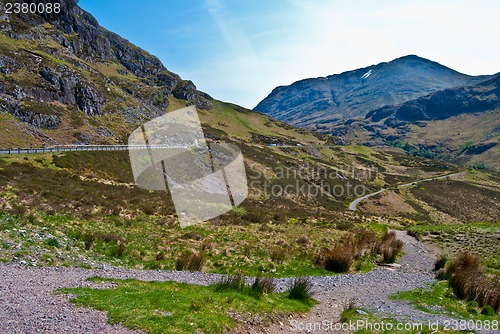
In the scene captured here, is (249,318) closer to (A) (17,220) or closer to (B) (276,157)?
(A) (17,220)

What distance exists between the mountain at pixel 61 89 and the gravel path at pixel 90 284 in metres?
45.9

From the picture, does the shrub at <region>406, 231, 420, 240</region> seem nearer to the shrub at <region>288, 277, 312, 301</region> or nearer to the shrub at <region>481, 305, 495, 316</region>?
the shrub at <region>481, 305, 495, 316</region>

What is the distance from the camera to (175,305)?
33.5 ft

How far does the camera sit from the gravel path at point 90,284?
822 cm

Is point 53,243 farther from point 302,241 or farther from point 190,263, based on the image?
point 302,241

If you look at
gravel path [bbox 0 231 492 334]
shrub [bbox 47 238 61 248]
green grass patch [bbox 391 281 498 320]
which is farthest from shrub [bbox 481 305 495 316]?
shrub [bbox 47 238 61 248]

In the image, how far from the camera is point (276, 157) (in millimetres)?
104625

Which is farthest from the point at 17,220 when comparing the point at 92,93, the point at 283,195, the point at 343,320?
the point at 92,93

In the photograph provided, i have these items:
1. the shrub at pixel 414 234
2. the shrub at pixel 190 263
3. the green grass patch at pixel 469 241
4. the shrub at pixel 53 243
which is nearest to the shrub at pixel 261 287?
the shrub at pixel 190 263

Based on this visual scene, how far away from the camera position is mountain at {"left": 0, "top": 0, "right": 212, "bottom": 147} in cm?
5991

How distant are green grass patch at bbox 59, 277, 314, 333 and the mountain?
4859 centimetres

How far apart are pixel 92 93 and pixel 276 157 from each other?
54795 millimetres

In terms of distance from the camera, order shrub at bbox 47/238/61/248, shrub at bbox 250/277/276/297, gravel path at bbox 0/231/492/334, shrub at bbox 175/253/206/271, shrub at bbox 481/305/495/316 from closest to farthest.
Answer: gravel path at bbox 0/231/492/334, shrub at bbox 250/277/276/297, shrub at bbox 481/305/495/316, shrub at bbox 47/238/61/248, shrub at bbox 175/253/206/271

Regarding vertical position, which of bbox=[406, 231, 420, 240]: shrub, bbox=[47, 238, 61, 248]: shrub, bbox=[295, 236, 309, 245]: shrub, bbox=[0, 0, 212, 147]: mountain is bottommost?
bbox=[406, 231, 420, 240]: shrub
